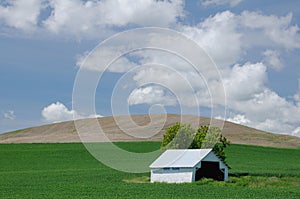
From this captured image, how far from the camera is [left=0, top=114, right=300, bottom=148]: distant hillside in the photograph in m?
81.1

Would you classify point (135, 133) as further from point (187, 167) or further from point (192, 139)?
point (187, 167)

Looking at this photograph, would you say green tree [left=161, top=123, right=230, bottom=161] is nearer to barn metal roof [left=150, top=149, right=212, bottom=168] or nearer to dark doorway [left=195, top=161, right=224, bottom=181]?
dark doorway [left=195, top=161, right=224, bottom=181]

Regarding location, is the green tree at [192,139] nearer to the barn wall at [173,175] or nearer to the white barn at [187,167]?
the white barn at [187,167]

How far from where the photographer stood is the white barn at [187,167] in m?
43.8

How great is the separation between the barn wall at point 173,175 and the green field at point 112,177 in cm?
106

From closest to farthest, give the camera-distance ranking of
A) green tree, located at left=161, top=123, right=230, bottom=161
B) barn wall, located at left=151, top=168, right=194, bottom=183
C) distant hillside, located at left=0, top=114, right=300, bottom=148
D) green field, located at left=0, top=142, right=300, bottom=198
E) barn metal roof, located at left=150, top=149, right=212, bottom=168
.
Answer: green field, located at left=0, top=142, right=300, bottom=198
barn wall, located at left=151, top=168, right=194, bottom=183
barn metal roof, located at left=150, top=149, right=212, bottom=168
green tree, located at left=161, top=123, right=230, bottom=161
distant hillside, located at left=0, top=114, right=300, bottom=148

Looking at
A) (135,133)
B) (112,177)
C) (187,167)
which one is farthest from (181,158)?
(135,133)

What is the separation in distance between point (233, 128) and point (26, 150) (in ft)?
152

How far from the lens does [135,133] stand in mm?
81125

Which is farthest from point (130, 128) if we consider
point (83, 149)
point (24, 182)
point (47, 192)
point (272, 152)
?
point (47, 192)

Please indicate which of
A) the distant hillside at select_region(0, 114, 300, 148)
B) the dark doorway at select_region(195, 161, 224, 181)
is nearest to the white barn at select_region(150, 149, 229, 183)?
the dark doorway at select_region(195, 161, 224, 181)

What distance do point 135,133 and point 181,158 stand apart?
117 ft

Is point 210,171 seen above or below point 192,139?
below

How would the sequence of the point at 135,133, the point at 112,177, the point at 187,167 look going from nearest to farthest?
the point at 187,167, the point at 112,177, the point at 135,133
